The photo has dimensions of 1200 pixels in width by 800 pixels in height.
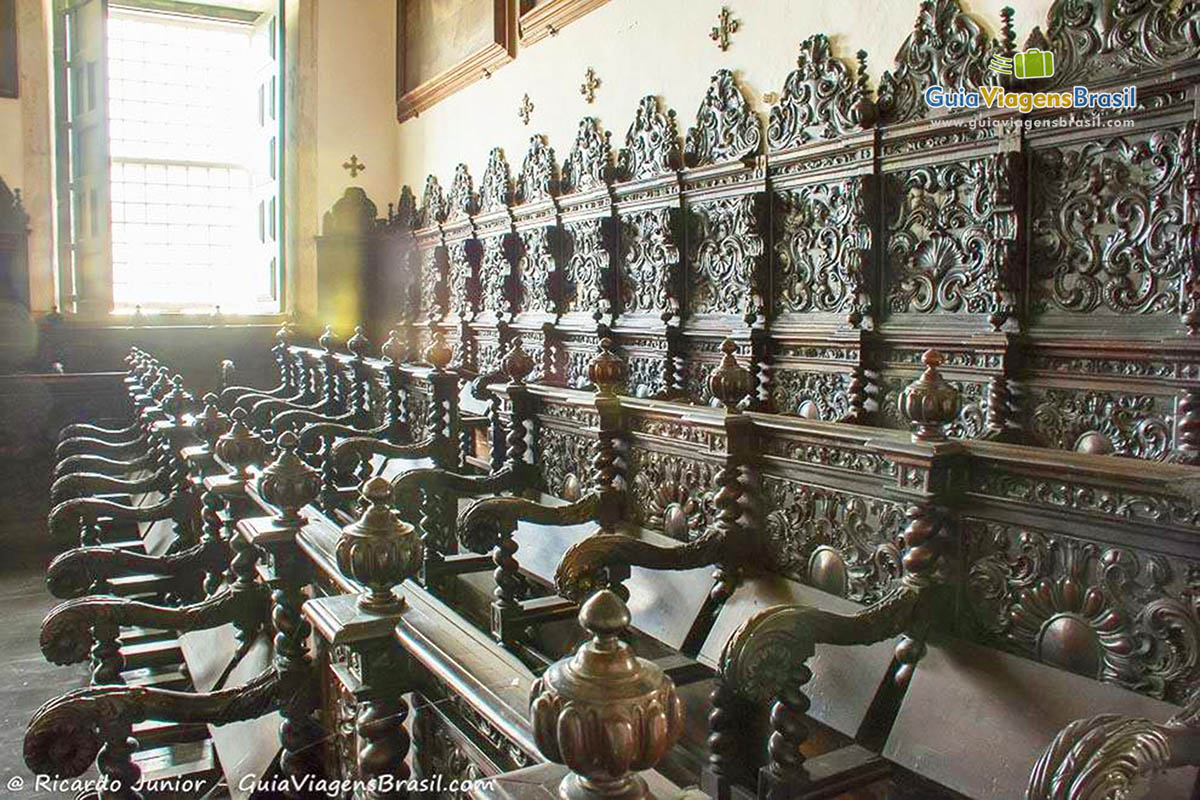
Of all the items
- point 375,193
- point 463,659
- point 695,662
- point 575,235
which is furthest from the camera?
point 375,193

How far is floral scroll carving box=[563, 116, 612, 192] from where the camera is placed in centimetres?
680

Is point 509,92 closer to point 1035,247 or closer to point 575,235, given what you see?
point 575,235

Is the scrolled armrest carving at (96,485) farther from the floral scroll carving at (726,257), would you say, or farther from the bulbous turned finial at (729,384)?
the floral scroll carving at (726,257)

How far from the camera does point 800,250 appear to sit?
512 centimetres

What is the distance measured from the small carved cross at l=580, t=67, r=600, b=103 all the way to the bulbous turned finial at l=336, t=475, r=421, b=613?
584 cm

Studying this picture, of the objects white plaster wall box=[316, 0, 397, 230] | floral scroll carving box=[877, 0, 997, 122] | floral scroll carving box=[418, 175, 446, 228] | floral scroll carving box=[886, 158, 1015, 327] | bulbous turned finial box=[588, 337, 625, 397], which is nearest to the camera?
bulbous turned finial box=[588, 337, 625, 397]

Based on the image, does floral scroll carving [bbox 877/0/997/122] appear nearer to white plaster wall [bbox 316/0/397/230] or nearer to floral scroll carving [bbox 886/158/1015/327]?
floral scroll carving [bbox 886/158/1015/327]

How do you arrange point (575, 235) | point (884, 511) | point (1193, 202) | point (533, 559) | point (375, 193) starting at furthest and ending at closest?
point (375, 193)
point (575, 235)
point (533, 559)
point (1193, 202)
point (884, 511)

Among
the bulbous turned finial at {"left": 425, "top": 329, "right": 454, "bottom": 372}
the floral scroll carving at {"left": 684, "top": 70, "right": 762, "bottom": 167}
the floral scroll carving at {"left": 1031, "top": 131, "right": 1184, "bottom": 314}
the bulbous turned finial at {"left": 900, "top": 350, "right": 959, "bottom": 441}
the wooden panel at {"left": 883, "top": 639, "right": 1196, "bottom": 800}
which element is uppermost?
the floral scroll carving at {"left": 684, "top": 70, "right": 762, "bottom": 167}

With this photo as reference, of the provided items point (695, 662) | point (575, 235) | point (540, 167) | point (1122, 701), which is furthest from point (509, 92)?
point (1122, 701)

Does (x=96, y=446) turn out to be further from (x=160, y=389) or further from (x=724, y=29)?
(x=724, y=29)

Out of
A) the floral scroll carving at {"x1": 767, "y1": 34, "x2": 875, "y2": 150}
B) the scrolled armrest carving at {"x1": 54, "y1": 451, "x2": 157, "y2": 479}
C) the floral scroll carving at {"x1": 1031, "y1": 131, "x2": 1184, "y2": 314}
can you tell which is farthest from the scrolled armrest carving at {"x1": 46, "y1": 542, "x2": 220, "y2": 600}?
the floral scroll carving at {"x1": 767, "y1": 34, "x2": 875, "y2": 150}

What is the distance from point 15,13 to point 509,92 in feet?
16.2

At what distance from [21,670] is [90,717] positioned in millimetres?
3094
